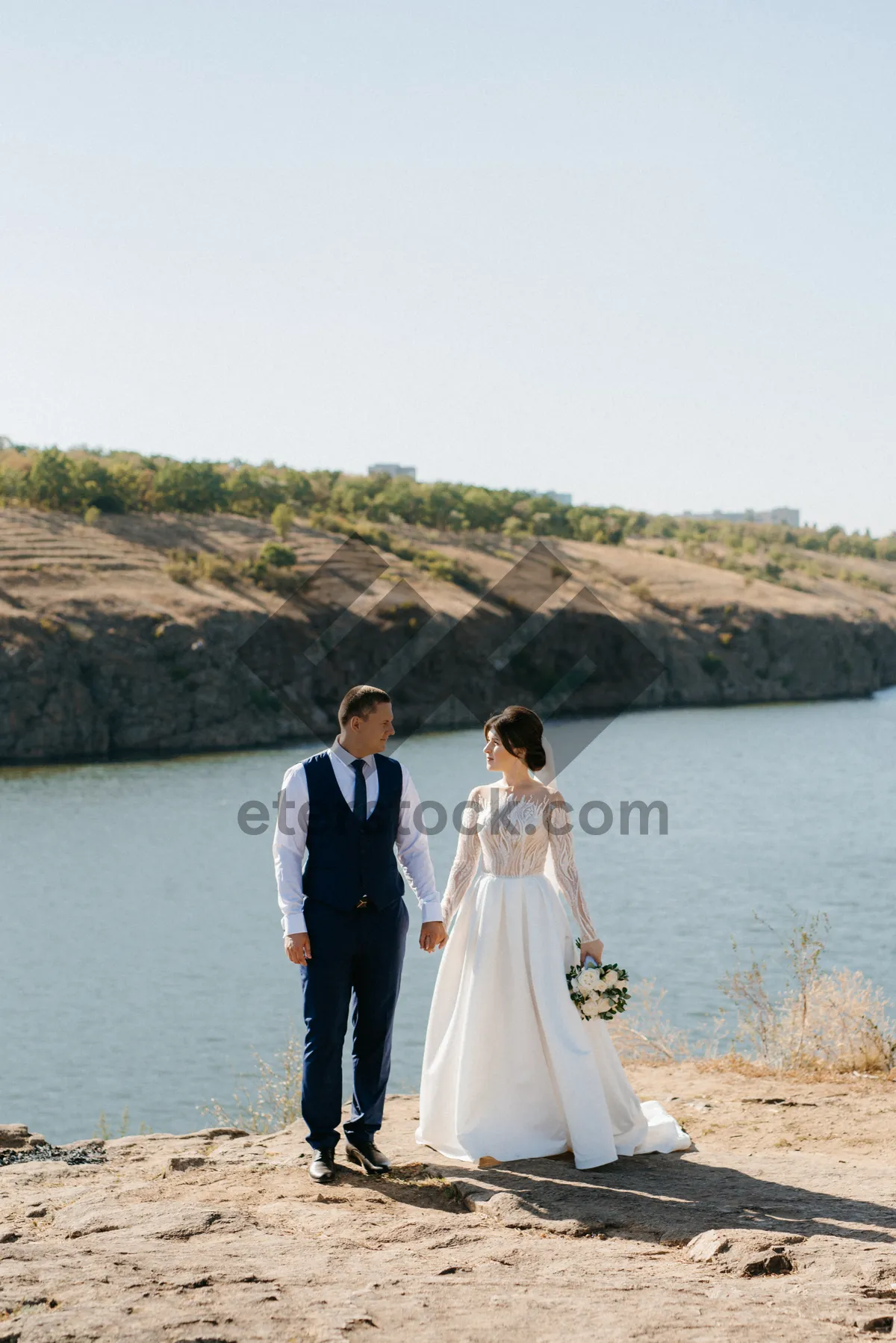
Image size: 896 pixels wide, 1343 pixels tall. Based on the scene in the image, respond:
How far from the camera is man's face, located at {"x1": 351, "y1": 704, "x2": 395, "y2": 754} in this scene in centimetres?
603

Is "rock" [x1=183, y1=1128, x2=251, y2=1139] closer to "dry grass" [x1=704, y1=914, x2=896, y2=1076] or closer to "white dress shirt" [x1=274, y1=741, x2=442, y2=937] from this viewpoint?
"white dress shirt" [x1=274, y1=741, x2=442, y2=937]

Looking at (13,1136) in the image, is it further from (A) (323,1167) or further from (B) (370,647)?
(B) (370,647)

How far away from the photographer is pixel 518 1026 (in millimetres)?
6281

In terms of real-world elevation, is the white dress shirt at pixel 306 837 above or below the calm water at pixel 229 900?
above

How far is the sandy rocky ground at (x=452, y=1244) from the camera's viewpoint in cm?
386

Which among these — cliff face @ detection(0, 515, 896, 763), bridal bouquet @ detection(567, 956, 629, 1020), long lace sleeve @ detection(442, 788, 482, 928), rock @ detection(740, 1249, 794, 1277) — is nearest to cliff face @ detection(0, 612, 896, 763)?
cliff face @ detection(0, 515, 896, 763)

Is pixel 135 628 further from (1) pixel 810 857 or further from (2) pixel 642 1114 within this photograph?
(2) pixel 642 1114

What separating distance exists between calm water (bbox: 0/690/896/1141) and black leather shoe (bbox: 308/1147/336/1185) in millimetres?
7988

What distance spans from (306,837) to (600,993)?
1.60 meters

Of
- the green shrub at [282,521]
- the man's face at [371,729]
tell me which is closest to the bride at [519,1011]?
the man's face at [371,729]

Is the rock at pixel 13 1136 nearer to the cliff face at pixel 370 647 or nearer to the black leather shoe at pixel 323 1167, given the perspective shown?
the black leather shoe at pixel 323 1167

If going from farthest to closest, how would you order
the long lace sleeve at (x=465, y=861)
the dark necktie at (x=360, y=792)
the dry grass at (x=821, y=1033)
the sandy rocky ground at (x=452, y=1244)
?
the dry grass at (x=821, y=1033), the long lace sleeve at (x=465, y=861), the dark necktie at (x=360, y=792), the sandy rocky ground at (x=452, y=1244)

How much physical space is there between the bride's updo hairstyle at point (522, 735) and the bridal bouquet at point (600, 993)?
1.03 metres

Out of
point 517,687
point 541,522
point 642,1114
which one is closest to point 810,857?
point 642,1114
